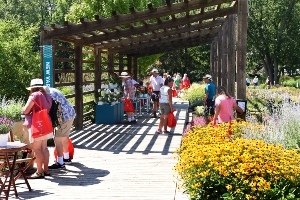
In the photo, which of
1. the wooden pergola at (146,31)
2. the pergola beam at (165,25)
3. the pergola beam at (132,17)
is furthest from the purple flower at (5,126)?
the pergola beam at (165,25)

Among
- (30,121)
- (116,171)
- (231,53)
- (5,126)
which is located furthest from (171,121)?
(5,126)

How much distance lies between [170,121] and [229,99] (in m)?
2.44

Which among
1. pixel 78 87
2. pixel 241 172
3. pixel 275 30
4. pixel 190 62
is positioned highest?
pixel 275 30

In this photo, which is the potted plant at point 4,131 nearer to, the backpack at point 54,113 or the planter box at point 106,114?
the backpack at point 54,113

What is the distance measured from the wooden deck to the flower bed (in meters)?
0.83

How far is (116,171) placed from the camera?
24.1 ft

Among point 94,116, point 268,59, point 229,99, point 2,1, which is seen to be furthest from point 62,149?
point 2,1

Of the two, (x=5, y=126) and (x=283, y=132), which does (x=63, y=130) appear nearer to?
(x=5, y=126)

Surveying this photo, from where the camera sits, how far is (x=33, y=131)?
259 inches

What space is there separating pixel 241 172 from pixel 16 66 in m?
10.8

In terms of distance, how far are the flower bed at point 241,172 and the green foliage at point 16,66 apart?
9422 millimetres

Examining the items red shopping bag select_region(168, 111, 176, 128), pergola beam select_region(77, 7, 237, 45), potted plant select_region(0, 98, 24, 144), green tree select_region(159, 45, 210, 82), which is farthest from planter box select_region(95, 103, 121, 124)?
green tree select_region(159, 45, 210, 82)

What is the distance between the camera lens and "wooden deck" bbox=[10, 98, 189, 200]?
5.97 meters

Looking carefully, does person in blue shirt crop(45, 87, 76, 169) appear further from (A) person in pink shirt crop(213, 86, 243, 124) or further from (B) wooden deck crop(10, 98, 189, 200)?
(A) person in pink shirt crop(213, 86, 243, 124)
